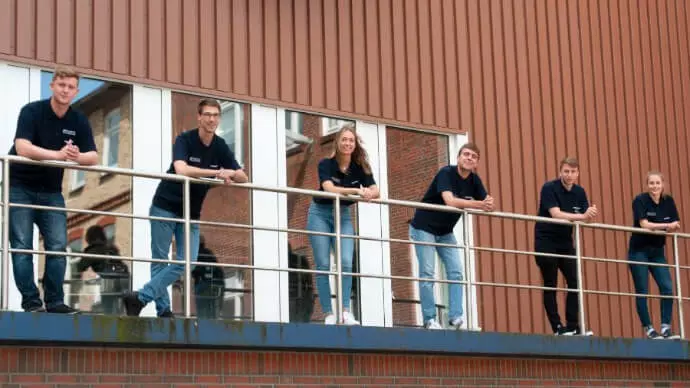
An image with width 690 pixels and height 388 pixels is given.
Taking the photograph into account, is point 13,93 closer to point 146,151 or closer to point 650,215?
point 146,151

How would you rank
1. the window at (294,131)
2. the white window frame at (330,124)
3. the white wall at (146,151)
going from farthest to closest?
the white window frame at (330,124) < the window at (294,131) < the white wall at (146,151)

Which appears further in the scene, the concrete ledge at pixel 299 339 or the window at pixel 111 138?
the window at pixel 111 138

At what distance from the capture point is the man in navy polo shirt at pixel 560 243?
42.8ft

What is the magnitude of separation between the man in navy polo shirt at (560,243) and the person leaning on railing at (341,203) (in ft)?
6.98

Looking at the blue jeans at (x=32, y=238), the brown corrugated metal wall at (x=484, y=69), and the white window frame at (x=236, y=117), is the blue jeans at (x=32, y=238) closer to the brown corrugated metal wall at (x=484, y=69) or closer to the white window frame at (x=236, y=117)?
the brown corrugated metal wall at (x=484, y=69)

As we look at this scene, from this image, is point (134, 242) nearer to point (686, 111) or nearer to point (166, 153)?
point (166, 153)

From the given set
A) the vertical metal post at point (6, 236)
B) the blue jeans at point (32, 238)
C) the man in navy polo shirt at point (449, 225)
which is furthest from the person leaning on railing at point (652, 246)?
the vertical metal post at point (6, 236)

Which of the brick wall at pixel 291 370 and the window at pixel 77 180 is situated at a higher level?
the window at pixel 77 180

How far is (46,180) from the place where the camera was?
10.1 metres

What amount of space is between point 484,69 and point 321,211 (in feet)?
16.5

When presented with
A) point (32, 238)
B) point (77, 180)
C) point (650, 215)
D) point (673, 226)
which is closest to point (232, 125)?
point (77, 180)

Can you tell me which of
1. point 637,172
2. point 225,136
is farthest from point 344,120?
point 637,172

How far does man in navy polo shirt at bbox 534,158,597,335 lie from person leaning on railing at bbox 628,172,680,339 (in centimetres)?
86

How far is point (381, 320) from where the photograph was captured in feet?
47.4
